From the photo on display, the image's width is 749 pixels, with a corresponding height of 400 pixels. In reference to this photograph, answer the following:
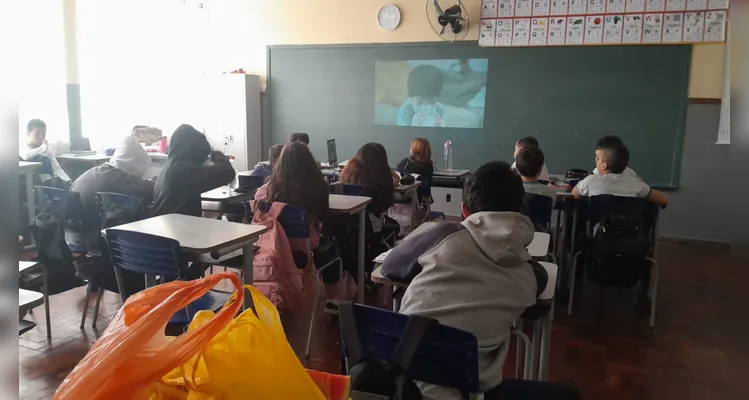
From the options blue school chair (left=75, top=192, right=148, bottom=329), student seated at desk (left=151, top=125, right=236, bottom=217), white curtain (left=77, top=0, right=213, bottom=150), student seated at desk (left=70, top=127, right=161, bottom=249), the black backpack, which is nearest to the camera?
the black backpack

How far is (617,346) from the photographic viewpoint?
3.11 metres

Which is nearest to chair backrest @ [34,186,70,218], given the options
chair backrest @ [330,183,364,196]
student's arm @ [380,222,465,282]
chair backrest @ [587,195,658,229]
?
chair backrest @ [330,183,364,196]

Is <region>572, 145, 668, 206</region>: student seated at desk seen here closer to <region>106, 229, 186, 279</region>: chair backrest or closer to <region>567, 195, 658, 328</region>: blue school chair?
<region>567, 195, 658, 328</region>: blue school chair

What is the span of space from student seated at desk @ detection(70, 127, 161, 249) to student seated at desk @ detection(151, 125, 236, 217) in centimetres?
19

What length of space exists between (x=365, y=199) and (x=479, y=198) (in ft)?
5.95

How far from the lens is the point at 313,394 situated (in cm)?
90

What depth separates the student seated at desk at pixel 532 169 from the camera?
3.49m

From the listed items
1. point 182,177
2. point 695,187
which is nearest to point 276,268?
point 182,177

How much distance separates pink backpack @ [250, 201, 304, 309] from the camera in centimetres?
269

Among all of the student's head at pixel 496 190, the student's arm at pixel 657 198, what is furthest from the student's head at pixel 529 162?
the student's head at pixel 496 190

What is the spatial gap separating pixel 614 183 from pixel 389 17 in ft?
13.1

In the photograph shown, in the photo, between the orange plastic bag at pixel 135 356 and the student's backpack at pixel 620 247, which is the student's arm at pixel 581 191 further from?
the orange plastic bag at pixel 135 356

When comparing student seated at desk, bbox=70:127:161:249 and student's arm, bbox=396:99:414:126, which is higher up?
student's arm, bbox=396:99:414:126

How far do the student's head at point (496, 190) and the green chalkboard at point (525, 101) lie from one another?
183 inches
